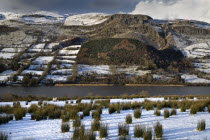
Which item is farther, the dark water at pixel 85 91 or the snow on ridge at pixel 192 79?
the snow on ridge at pixel 192 79

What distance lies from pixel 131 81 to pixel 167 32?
68533 millimetres

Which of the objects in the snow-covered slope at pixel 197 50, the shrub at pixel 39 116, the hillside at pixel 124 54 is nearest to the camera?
the shrub at pixel 39 116

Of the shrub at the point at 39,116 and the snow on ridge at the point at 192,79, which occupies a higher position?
the shrub at the point at 39,116

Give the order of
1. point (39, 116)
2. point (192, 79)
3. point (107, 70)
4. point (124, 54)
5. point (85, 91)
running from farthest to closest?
Result: point (124, 54)
point (107, 70)
point (192, 79)
point (85, 91)
point (39, 116)

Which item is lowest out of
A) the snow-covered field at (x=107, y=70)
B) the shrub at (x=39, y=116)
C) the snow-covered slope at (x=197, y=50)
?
the shrub at (x=39, y=116)

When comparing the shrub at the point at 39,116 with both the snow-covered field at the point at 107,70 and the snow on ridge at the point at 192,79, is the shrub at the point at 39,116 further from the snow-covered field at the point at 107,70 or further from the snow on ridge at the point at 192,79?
the snow on ridge at the point at 192,79

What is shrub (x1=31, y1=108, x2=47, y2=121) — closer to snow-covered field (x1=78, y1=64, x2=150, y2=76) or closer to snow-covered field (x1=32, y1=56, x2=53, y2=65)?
snow-covered field (x1=78, y1=64, x2=150, y2=76)

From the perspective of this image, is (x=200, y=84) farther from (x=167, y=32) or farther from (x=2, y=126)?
(x=167, y=32)

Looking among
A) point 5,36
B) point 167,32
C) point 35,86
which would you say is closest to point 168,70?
point 35,86

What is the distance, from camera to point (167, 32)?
11544 centimetres

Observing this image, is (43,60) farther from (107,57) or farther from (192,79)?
(192,79)

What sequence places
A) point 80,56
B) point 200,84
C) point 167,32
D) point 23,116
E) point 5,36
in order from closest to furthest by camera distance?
point 23,116 < point 200,84 < point 80,56 < point 5,36 < point 167,32

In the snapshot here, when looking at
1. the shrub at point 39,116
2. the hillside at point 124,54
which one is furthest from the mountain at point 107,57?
the shrub at point 39,116

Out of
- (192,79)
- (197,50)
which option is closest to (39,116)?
(192,79)
